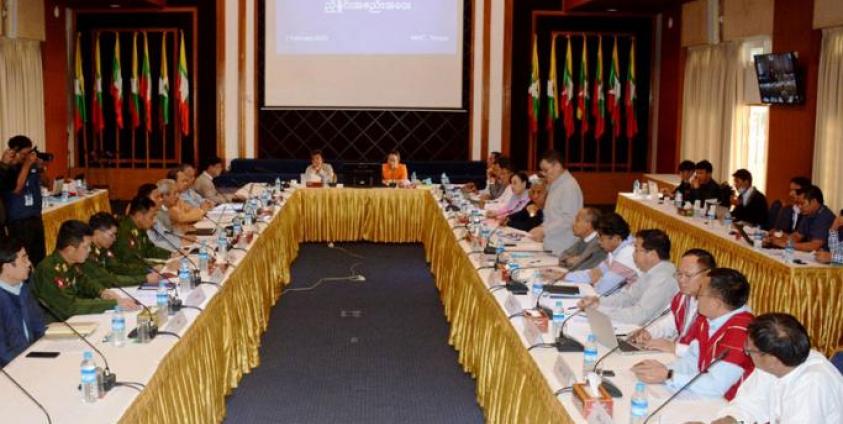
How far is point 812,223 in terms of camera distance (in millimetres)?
6684

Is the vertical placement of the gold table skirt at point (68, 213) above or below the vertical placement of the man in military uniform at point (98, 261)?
below

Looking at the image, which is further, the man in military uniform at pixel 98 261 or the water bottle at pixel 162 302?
the man in military uniform at pixel 98 261

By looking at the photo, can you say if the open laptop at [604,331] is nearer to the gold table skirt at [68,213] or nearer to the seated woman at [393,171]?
the gold table skirt at [68,213]

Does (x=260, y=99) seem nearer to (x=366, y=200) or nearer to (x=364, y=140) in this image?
(x=364, y=140)

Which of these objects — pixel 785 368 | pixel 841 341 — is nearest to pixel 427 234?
pixel 841 341

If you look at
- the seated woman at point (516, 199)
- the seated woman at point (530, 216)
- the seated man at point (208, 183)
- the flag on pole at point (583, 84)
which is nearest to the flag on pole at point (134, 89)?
the seated man at point (208, 183)

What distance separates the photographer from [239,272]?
554 cm

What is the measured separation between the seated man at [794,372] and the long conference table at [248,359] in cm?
27

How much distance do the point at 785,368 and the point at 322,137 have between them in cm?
1063

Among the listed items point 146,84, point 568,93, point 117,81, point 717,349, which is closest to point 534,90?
point 568,93

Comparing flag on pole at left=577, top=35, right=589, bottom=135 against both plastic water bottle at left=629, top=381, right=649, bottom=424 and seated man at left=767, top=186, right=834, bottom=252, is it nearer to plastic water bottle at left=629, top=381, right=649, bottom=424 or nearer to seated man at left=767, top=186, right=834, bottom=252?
seated man at left=767, top=186, right=834, bottom=252

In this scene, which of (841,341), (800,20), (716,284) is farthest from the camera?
(800,20)

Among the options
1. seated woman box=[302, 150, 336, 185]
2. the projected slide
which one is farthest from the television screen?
seated woman box=[302, 150, 336, 185]

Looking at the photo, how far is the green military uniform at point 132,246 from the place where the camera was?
18.1 ft
